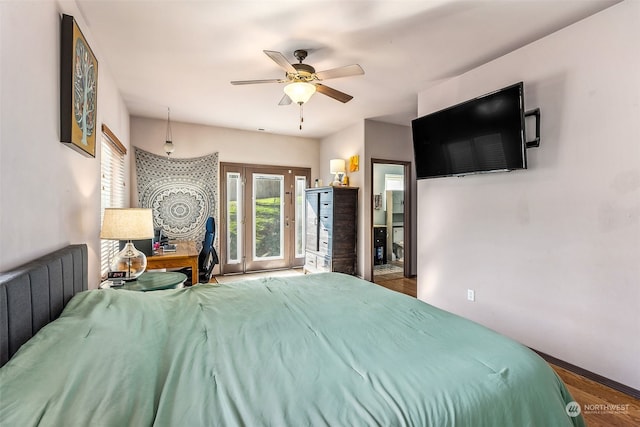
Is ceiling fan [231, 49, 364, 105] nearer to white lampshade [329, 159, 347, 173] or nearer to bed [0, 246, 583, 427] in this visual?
bed [0, 246, 583, 427]

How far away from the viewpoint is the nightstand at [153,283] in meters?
2.28

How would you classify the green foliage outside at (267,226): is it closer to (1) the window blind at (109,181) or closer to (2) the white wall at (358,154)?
(2) the white wall at (358,154)

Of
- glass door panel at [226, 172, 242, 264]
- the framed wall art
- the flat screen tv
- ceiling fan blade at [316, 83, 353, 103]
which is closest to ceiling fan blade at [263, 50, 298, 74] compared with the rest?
ceiling fan blade at [316, 83, 353, 103]

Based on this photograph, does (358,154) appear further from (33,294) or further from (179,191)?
(33,294)

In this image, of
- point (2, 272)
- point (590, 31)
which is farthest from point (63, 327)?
point (590, 31)

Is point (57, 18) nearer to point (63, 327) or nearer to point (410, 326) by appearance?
point (63, 327)

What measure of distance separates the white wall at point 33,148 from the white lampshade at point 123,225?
15 centimetres

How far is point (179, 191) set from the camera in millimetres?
4879

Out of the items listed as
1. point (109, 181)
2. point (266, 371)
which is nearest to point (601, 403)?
point (266, 371)

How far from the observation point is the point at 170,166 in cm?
480

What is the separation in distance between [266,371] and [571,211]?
2.57 meters

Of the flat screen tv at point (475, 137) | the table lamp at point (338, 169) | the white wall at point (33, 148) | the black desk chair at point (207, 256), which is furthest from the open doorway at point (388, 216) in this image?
the white wall at point (33, 148)

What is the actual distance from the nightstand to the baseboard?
3184 millimetres

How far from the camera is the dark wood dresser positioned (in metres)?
4.74
